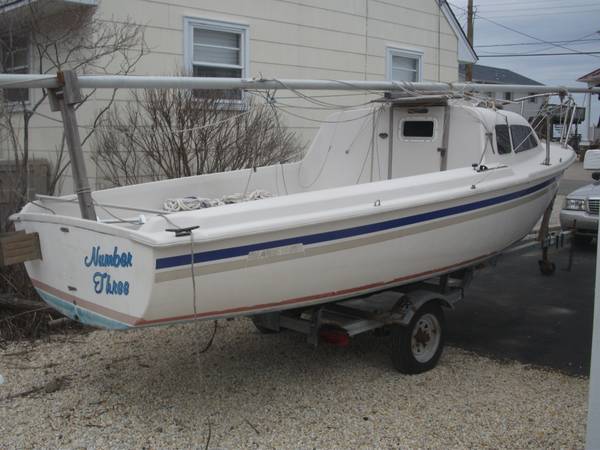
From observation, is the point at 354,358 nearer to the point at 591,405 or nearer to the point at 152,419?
the point at 152,419

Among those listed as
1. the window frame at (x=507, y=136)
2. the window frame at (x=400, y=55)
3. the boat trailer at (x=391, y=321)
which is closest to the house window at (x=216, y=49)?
the window frame at (x=400, y=55)

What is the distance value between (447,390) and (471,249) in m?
1.33

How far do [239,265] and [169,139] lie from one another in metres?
4.74

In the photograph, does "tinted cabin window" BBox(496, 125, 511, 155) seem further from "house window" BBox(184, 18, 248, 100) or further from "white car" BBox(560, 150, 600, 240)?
"white car" BBox(560, 150, 600, 240)

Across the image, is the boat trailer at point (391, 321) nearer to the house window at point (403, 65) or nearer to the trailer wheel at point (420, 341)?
the trailer wheel at point (420, 341)

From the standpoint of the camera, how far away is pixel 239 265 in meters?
4.26

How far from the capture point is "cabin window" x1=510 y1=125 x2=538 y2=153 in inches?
269

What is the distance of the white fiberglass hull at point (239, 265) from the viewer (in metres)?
4.07

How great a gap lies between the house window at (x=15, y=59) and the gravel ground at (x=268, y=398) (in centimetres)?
403

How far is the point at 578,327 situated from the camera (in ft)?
22.6

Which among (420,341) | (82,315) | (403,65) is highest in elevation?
(403,65)

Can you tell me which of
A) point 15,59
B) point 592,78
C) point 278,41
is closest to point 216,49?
point 278,41

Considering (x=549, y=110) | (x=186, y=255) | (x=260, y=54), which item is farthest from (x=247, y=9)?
(x=186, y=255)

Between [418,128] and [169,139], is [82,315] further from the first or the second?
[169,139]
